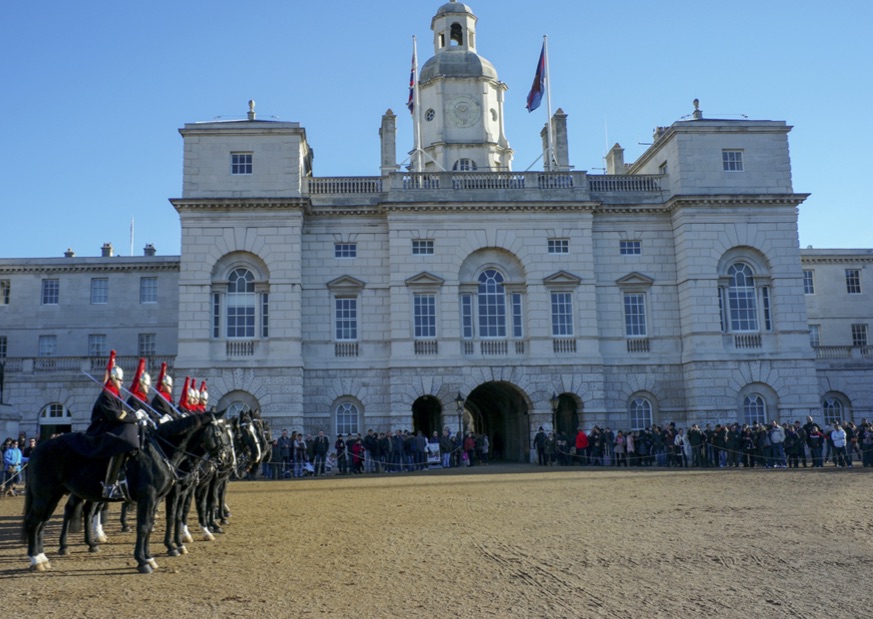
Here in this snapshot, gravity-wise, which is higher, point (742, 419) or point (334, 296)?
point (334, 296)

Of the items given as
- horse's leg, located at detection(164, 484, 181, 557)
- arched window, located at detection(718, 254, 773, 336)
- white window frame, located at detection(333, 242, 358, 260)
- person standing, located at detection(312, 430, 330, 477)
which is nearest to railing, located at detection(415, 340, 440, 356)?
white window frame, located at detection(333, 242, 358, 260)

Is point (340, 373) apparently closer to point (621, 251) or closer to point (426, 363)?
point (426, 363)

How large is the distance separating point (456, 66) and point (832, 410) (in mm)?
27708

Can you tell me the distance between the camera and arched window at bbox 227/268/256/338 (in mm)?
38156

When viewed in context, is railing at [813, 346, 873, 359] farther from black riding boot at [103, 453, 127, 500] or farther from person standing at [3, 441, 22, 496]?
black riding boot at [103, 453, 127, 500]

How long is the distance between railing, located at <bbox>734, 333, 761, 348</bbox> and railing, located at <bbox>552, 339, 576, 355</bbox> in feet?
24.5

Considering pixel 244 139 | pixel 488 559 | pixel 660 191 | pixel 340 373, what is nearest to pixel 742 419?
pixel 660 191

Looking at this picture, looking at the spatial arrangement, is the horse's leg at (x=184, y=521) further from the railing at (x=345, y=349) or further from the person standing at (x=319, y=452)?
the railing at (x=345, y=349)

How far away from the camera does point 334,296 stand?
128 feet

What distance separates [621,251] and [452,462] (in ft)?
42.4

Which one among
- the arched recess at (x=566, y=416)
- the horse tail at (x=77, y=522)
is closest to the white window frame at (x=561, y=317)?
the arched recess at (x=566, y=416)

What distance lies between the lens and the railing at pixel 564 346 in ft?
127

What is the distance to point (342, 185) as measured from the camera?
40375 millimetres

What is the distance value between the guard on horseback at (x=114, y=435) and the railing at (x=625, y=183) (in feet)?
106
